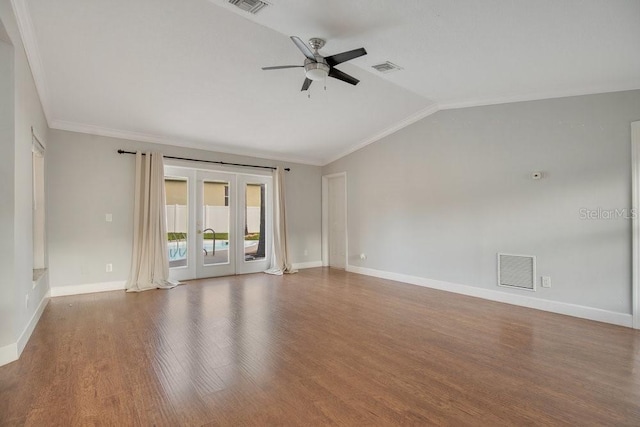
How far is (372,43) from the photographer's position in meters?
3.21

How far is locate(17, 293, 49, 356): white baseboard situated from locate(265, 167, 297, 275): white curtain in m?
3.68

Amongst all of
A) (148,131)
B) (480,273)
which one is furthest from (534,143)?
(148,131)

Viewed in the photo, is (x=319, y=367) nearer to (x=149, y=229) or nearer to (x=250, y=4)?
(x=250, y=4)

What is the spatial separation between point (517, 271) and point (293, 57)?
4.13 m

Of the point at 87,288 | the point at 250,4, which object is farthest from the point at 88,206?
the point at 250,4

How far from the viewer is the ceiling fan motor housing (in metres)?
3.01

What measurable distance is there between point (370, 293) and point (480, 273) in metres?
1.71

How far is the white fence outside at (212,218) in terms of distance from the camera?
5.79 metres

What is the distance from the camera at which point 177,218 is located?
5.84 meters

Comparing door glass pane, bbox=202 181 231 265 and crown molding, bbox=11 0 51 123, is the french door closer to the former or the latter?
door glass pane, bbox=202 181 231 265

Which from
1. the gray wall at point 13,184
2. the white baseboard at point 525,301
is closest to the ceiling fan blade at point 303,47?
the gray wall at point 13,184

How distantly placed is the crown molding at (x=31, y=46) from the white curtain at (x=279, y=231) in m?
3.94

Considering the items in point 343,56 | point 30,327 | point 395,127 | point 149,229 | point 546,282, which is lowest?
point 30,327

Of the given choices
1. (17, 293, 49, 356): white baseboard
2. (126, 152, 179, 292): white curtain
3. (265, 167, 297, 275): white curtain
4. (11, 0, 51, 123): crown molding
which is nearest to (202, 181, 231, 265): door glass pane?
(126, 152, 179, 292): white curtain
